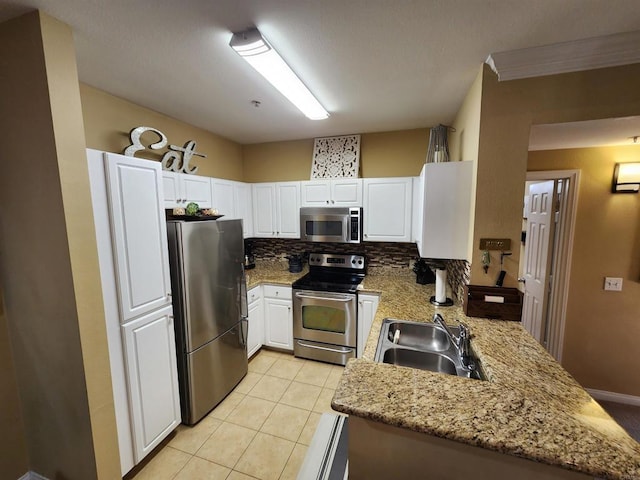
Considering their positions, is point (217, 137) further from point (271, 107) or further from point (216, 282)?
point (216, 282)

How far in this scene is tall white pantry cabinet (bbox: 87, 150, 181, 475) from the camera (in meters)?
1.44

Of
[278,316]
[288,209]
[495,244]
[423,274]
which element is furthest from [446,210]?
[278,316]

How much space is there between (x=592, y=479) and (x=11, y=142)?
2.69m

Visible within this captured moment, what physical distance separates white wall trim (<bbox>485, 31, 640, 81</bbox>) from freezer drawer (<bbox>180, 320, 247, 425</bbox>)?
8.94 ft

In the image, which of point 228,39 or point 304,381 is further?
point 304,381

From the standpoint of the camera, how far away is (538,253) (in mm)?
2758

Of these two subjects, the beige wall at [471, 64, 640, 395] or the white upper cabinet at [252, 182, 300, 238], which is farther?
the white upper cabinet at [252, 182, 300, 238]

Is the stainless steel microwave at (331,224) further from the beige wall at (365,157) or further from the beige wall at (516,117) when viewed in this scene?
the beige wall at (516,117)

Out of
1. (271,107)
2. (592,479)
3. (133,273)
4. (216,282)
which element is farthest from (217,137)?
(592,479)

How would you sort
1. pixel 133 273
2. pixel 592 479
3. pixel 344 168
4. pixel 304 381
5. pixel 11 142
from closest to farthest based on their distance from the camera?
1. pixel 592 479
2. pixel 11 142
3. pixel 133 273
4. pixel 304 381
5. pixel 344 168

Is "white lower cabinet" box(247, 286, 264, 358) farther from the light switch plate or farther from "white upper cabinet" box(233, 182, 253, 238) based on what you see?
the light switch plate

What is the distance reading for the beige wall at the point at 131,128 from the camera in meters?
1.83

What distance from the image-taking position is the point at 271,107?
7.32 feet

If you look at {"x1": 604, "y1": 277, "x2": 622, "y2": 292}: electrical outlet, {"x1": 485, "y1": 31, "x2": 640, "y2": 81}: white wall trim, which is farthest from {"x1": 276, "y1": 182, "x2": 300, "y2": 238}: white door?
{"x1": 604, "y1": 277, "x2": 622, "y2": 292}: electrical outlet
